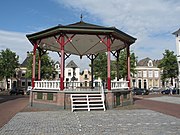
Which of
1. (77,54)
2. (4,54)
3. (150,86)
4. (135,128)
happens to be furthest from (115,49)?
(150,86)

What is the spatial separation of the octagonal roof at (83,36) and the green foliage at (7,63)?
3434 cm

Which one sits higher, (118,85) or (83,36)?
(83,36)

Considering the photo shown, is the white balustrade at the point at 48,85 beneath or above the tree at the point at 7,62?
beneath

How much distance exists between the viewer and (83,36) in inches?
664

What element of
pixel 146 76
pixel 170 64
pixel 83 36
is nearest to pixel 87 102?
pixel 83 36

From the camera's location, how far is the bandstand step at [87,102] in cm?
1329

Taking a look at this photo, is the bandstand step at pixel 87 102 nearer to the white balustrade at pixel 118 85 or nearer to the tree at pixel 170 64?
the white balustrade at pixel 118 85

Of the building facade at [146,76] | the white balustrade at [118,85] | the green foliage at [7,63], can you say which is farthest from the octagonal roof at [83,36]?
the building facade at [146,76]

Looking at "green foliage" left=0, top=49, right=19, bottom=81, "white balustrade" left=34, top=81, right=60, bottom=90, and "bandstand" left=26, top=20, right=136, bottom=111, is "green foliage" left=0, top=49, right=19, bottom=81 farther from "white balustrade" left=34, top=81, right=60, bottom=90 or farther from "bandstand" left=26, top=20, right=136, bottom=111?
"white balustrade" left=34, top=81, right=60, bottom=90

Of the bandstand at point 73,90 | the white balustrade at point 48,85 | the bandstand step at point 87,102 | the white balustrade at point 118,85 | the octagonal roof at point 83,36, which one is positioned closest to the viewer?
the bandstand step at point 87,102

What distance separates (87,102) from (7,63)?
1704 inches

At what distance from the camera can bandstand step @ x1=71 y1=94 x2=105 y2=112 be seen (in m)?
13.3

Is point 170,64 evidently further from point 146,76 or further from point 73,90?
point 73,90

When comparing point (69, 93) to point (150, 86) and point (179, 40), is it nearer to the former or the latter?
point (179, 40)
